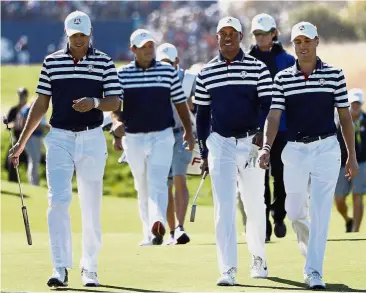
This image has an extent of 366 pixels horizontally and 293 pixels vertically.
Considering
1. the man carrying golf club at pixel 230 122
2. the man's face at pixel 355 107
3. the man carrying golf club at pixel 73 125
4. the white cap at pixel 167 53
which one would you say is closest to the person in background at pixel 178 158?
the white cap at pixel 167 53

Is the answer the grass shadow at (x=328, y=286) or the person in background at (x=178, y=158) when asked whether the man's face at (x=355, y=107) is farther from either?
the grass shadow at (x=328, y=286)

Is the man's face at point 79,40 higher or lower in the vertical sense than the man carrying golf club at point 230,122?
higher

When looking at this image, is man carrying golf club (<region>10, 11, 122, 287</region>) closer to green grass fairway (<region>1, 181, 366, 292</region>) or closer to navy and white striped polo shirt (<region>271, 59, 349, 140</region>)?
green grass fairway (<region>1, 181, 366, 292</region>)

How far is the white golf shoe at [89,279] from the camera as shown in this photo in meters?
10.5

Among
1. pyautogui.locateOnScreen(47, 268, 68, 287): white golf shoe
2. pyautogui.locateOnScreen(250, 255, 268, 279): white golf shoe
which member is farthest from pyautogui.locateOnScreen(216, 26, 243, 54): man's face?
pyautogui.locateOnScreen(47, 268, 68, 287): white golf shoe

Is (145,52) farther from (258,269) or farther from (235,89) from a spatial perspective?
(258,269)

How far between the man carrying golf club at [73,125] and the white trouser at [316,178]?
1522 mm

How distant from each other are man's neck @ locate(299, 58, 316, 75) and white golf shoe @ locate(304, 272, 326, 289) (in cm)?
160

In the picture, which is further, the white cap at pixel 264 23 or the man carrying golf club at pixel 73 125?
the white cap at pixel 264 23

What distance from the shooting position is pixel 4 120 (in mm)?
11383

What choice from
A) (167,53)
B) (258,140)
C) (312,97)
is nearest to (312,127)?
(312,97)

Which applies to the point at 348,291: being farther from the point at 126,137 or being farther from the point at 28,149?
the point at 28,149

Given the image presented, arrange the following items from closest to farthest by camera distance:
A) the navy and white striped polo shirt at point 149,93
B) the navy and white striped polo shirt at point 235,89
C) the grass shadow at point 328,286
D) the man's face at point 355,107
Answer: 1. the grass shadow at point 328,286
2. the navy and white striped polo shirt at point 235,89
3. the navy and white striped polo shirt at point 149,93
4. the man's face at point 355,107

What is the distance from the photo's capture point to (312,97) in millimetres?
10258
